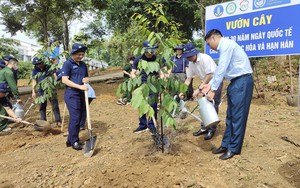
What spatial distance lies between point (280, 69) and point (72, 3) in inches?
336

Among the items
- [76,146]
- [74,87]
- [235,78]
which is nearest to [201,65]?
[235,78]

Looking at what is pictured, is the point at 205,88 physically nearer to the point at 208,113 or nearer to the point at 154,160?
the point at 208,113

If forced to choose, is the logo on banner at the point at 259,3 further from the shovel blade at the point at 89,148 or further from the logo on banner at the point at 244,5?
the shovel blade at the point at 89,148

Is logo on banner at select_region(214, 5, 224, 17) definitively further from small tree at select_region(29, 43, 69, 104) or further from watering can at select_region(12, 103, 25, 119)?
watering can at select_region(12, 103, 25, 119)

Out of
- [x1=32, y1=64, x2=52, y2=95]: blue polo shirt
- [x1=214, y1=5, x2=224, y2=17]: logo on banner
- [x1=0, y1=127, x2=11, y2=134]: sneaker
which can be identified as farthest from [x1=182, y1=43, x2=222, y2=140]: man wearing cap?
[x1=0, y1=127, x2=11, y2=134]: sneaker

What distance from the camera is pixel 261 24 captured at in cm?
641

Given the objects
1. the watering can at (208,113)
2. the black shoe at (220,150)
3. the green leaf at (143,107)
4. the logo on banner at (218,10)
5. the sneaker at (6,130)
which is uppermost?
the logo on banner at (218,10)

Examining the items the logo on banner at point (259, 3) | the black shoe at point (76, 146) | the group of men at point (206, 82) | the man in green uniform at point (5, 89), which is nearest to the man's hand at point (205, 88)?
the group of men at point (206, 82)

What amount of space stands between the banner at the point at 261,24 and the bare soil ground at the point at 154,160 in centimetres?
152

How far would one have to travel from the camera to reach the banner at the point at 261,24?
19.5 ft

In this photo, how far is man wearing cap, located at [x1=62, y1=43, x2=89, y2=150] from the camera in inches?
171

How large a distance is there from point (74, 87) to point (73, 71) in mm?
286

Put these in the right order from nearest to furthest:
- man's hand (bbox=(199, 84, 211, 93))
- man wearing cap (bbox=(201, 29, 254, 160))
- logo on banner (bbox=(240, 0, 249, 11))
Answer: man wearing cap (bbox=(201, 29, 254, 160))
man's hand (bbox=(199, 84, 211, 93))
logo on banner (bbox=(240, 0, 249, 11))

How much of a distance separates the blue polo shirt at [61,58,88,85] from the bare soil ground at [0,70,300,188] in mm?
1070
